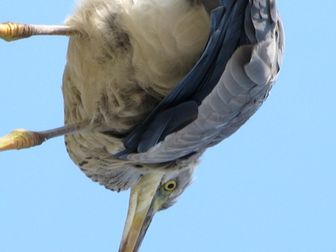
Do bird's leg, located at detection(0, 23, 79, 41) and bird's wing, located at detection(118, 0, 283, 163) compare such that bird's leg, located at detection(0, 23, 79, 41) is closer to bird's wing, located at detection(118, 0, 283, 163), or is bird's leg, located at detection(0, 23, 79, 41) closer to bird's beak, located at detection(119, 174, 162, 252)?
bird's wing, located at detection(118, 0, 283, 163)

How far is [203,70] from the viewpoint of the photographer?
182 inches

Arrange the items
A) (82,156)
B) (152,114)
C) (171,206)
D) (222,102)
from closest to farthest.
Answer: (222,102) → (152,114) → (82,156) → (171,206)

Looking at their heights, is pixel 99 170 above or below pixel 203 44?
below

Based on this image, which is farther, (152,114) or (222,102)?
(152,114)

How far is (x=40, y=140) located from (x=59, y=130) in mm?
132

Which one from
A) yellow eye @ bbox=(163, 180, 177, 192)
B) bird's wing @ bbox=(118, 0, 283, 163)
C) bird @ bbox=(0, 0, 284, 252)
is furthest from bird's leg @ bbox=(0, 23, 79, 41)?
yellow eye @ bbox=(163, 180, 177, 192)

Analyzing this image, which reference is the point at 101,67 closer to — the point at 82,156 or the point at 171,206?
the point at 82,156

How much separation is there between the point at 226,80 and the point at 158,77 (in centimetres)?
47

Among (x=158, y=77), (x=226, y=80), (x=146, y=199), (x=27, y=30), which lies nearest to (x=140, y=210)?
(x=146, y=199)

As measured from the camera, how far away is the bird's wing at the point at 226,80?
4453 mm

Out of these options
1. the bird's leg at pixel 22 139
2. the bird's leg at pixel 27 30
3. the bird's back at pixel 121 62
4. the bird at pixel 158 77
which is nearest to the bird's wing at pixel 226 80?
the bird at pixel 158 77

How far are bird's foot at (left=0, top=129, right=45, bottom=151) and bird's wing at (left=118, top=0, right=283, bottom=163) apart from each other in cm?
49

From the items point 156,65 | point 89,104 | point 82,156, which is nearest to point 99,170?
point 82,156

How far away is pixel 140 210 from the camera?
18.8 ft
